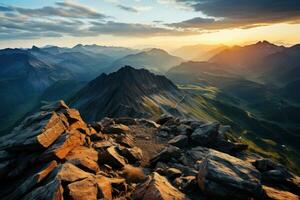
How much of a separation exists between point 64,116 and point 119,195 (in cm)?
1585

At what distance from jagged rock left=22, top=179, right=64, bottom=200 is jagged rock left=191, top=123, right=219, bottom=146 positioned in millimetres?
25901

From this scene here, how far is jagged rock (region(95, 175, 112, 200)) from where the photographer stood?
895 inches

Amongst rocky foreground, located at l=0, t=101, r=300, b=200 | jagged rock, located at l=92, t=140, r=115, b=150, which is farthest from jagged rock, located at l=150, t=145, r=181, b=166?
jagged rock, located at l=92, t=140, r=115, b=150

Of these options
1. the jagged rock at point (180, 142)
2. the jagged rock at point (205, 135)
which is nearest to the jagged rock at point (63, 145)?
the jagged rock at point (180, 142)

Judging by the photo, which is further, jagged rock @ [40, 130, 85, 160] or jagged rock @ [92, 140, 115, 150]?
jagged rock @ [92, 140, 115, 150]

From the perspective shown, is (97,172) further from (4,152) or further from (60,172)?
(4,152)

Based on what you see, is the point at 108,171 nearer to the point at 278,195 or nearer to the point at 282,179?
the point at 278,195

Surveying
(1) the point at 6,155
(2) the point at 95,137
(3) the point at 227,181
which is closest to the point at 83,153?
(1) the point at 6,155

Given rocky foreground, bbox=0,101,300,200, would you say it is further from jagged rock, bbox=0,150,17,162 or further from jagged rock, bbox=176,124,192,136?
jagged rock, bbox=176,124,192,136

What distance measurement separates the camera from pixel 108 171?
2861cm

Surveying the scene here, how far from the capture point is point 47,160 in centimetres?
2681

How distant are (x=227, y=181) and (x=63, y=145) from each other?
15937mm

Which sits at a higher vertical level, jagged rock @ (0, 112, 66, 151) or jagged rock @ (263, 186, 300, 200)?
jagged rock @ (0, 112, 66, 151)

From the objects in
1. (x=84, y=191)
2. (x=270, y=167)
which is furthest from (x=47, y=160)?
(x=270, y=167)
